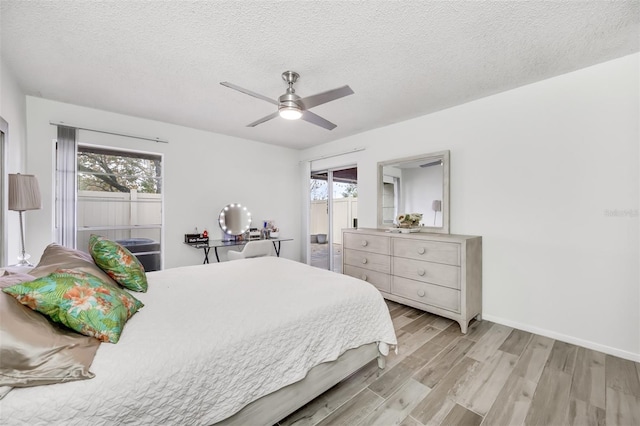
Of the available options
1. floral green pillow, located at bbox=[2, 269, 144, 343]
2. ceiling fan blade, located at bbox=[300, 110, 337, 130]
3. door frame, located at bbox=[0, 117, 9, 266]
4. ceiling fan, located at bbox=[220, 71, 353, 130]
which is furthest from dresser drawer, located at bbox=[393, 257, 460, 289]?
door frame, located at bbox=[0, 117, 9, 266]

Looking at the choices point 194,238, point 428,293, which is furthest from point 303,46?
point 194,238

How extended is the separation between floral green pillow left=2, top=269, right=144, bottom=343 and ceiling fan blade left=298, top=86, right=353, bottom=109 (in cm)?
177

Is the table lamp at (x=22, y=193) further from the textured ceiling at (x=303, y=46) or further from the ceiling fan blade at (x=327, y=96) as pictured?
the ceiling fan blade at (x=327, y=96)

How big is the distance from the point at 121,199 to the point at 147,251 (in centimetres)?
78

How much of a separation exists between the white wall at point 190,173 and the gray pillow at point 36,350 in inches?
109

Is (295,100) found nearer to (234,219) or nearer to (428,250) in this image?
(428,250)

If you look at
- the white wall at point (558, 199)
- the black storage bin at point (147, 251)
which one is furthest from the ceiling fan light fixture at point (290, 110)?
the black storage bin at point (147, 251)

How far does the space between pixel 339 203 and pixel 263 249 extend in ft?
5.37

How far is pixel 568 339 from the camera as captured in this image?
2336 mm

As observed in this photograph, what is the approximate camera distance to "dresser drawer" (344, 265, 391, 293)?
322cm

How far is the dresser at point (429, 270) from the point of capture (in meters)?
2.59

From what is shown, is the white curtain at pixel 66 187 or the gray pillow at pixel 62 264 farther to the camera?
the white curtain at pixel 66 187

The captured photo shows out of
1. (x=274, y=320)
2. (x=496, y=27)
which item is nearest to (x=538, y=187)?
(x=496, y=27)

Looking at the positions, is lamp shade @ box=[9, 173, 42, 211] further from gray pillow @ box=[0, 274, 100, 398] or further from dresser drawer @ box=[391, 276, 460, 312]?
dresser drawer @ box=[391, 276, 460, 312]
